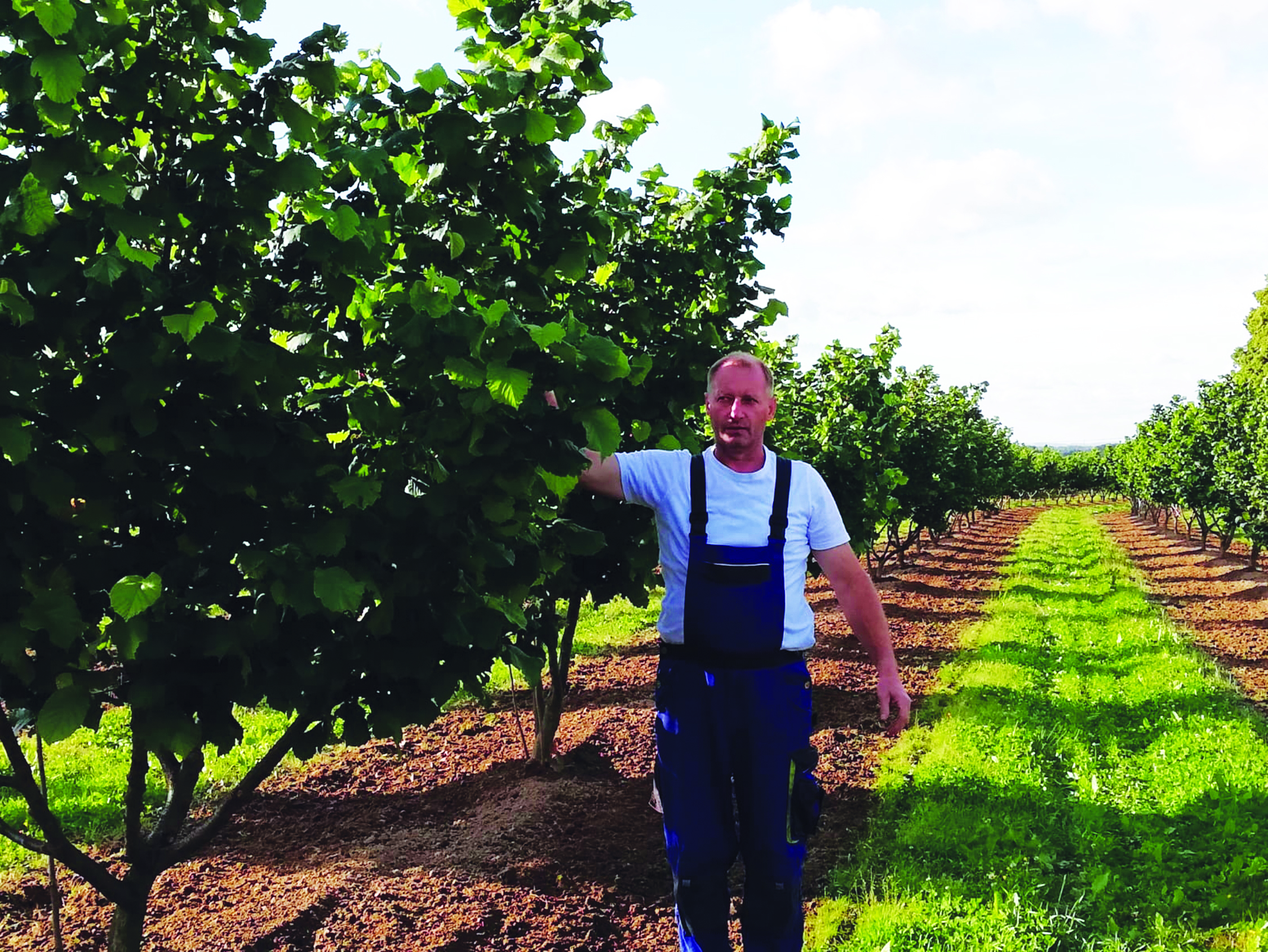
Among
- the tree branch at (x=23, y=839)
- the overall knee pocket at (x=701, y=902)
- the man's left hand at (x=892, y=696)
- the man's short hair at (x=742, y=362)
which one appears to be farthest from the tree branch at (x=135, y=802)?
the man's left hand at (x=892, y=696)

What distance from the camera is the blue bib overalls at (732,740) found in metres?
3.28

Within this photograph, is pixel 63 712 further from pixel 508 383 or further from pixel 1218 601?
pixel 1218 601

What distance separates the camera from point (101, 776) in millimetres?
6754

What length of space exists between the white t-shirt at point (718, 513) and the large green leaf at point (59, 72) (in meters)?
1.95

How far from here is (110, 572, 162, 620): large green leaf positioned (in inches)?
77.3

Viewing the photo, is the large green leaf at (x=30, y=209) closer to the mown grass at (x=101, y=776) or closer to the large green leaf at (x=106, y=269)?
the large green leaf at (x=106, y=269)

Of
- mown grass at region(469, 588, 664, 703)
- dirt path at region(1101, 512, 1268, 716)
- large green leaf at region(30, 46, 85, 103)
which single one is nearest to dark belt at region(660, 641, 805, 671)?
large green leaf at region(30, 46, 85, 103)

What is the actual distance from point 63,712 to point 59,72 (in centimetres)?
137

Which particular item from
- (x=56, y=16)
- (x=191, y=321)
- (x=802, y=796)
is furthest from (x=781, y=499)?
(x=56, y=16)

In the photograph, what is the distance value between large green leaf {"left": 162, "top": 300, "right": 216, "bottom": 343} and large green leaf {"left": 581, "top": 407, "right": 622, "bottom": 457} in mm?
823

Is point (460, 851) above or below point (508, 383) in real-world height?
below

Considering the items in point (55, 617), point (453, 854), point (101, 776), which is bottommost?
point (101, 776)

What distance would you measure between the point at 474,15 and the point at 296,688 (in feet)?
6.86

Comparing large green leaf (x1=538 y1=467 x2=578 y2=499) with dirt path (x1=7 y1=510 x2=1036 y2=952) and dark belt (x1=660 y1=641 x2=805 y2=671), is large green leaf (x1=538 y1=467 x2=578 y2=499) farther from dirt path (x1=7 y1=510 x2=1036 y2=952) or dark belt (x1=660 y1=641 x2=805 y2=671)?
dirt path (x1=7 y1=510 x2=1036 y2=952)
